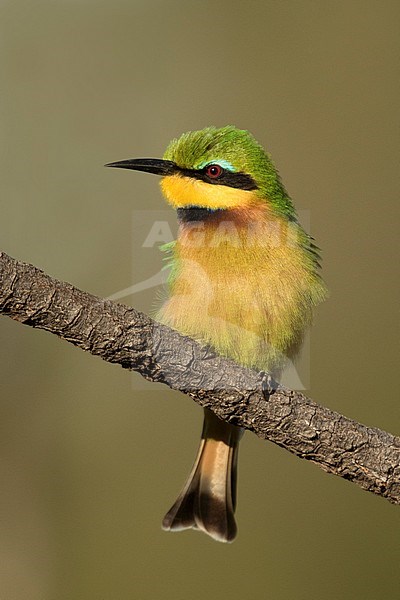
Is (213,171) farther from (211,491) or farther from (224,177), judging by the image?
(211,491)

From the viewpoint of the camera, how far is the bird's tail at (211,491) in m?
1.50

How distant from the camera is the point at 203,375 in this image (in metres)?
1.10

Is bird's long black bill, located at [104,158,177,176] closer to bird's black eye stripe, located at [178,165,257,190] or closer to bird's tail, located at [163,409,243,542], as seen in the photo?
bird's black eye stripe, located at [178,165,257,190]

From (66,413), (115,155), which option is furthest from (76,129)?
(66,413)

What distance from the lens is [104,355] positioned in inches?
40.3

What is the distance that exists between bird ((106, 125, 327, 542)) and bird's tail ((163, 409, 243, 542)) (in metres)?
0.28

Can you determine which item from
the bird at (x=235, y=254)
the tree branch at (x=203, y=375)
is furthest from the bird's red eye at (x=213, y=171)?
the tree branch at (x=203, y=375)

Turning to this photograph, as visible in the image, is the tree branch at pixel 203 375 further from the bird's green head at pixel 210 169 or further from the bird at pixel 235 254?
the bird's green head at pixel 210 169

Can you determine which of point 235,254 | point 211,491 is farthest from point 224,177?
point 211,491

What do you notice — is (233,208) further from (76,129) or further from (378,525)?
(378,525)

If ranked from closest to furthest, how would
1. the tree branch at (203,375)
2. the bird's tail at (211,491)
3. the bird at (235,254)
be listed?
the tree branch at (203,375), the bird at (235,254), the bird's tail at (211,491)

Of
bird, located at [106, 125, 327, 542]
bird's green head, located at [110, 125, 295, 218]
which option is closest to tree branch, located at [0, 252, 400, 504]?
bird, located at [106, 125, 327, 542]

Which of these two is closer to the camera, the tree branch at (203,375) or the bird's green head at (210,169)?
the tree branch at (203,375)

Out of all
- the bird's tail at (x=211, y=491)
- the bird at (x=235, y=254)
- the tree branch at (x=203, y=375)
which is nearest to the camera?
the tree branch at (x=203, y=375)
